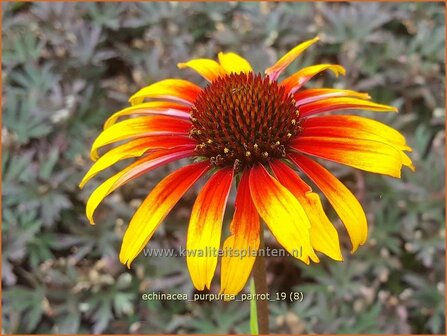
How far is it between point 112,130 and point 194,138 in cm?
11

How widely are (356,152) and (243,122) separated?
0.15 m

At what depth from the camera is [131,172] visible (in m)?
0.75

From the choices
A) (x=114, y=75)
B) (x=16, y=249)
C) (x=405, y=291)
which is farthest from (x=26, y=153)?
(x=405, y=291)

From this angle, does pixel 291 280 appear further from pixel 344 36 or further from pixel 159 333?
pixel 344 36

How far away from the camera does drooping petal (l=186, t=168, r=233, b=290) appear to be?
644mm

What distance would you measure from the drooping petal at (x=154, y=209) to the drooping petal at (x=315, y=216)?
0.35ft

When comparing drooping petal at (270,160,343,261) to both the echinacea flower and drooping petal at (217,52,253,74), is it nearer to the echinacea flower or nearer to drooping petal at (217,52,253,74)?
the echinacea flower

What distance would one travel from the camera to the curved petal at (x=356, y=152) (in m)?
0.70

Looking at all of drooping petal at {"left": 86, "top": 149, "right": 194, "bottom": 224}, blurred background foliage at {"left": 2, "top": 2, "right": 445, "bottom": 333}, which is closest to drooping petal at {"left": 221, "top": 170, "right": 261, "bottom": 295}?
drooping petal at {"left": 86, "top": 149, "right": 194, "bottom": 224}

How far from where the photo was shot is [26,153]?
5.24 feet

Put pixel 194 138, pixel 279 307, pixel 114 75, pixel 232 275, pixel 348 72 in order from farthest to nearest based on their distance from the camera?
1. pixel 114 75
2. pixel 348 72
3. pixel 279 307
4. pixel 194 138
5. pixel 232 275

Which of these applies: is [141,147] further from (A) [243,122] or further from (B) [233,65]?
(B) [233,65]

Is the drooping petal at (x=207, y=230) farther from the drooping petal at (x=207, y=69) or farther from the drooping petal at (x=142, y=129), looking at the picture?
the drooping petal at (x=207, y=69)

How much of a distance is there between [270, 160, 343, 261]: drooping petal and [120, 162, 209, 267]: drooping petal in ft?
0.35
